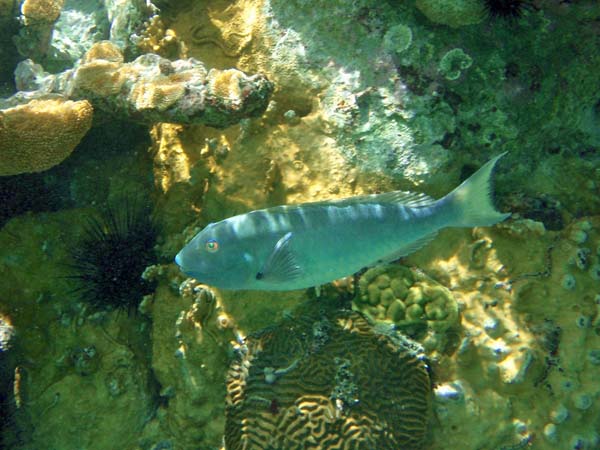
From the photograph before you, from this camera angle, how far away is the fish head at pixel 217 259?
8.68ft

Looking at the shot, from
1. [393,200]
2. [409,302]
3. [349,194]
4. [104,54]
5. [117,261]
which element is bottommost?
[117,261]

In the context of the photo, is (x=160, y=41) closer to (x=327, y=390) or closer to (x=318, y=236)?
(x=318, y=236)

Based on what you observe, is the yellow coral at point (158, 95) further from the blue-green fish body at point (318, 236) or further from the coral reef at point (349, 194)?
the blue-green fish body at point (318, 236)

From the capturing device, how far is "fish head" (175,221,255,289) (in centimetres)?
264

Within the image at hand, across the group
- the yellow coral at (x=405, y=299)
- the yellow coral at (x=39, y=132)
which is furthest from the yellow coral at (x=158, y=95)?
the yellow coral at (x=405, y=299)

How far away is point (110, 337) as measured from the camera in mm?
4465

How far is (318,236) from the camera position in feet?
8.95

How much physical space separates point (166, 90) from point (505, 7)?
2.95 metres

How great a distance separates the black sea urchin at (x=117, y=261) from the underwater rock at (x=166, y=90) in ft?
3.52

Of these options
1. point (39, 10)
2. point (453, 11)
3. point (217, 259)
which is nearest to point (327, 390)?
point (217, 259)

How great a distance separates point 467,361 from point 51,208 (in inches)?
189

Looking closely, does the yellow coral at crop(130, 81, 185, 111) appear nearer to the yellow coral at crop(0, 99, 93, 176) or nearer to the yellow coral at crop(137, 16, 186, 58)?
the yellow coral at crop(0, 99, 93, 176)

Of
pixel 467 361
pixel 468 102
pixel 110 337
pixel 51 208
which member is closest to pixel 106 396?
pixel 110 337

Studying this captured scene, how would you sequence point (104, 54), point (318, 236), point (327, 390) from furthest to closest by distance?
point (104, 54) < point (327, 390) < point (318, 236)
